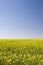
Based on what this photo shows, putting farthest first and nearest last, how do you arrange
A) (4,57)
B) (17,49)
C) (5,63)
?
(17,49)
(4,57)
(5,63)

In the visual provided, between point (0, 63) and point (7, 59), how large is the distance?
2.47ft

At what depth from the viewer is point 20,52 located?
797 inches

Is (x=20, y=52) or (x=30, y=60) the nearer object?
(x=30, y=60)

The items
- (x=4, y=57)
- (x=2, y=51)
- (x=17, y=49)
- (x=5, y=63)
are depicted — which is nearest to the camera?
(x=5, y=63)

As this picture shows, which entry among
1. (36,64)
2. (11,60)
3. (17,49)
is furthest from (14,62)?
(17,49)

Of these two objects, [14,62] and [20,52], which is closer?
[14,62]

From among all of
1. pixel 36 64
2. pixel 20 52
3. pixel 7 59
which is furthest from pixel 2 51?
pixel 36 64

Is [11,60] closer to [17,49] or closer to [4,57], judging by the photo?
[4,57]

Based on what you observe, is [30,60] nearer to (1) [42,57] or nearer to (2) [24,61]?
(2) [24,61]

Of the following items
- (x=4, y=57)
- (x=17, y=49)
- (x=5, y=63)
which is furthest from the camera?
(x=17, y=49)

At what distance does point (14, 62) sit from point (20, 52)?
3.92 m

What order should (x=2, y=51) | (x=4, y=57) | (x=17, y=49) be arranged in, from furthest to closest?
1. (x=17, y=49)
2. (x=2, y=51)
3. (x=4, y=57)

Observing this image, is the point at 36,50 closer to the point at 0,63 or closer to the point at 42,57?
the point at 42,57

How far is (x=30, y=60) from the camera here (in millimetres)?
16797
